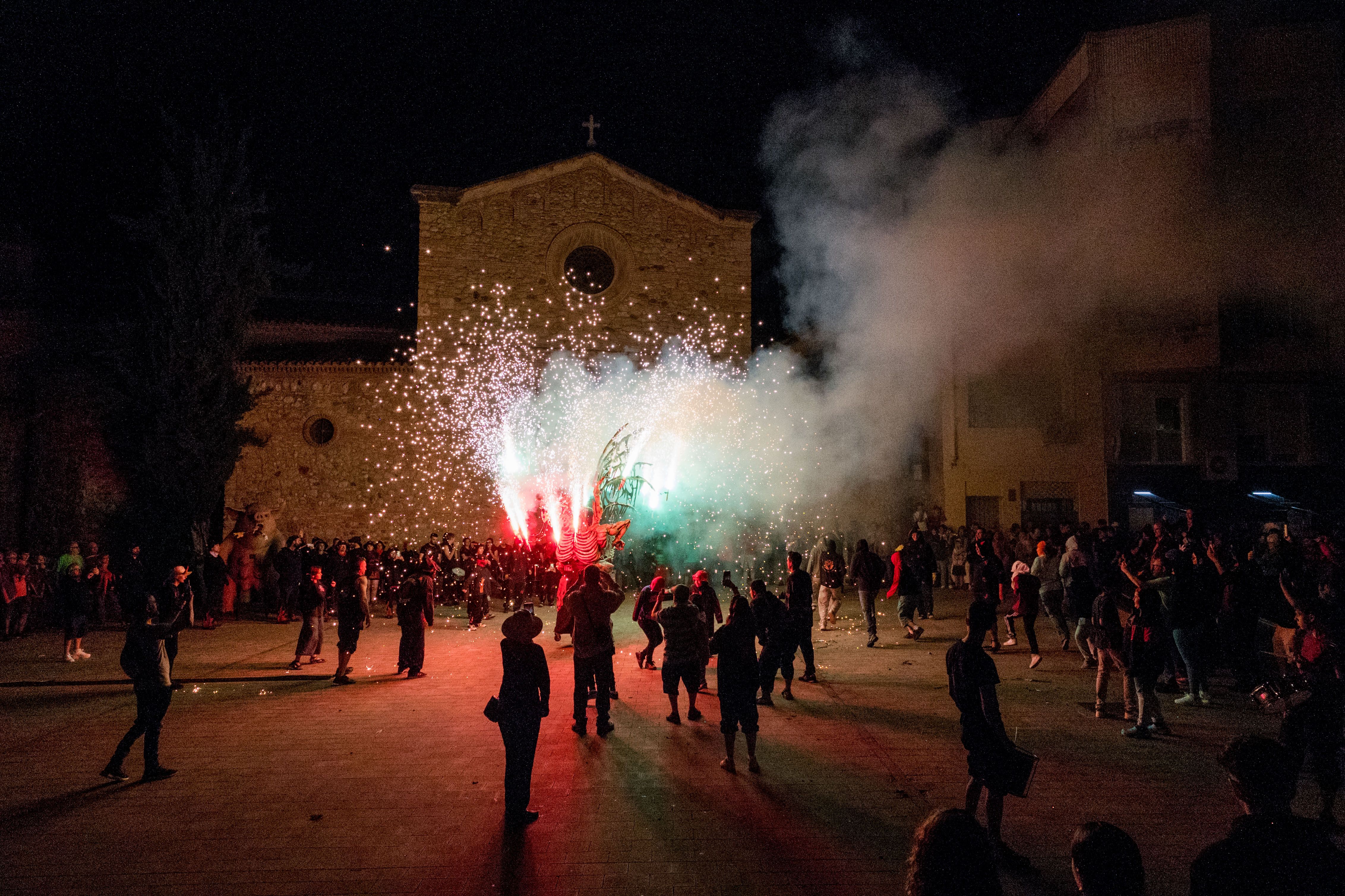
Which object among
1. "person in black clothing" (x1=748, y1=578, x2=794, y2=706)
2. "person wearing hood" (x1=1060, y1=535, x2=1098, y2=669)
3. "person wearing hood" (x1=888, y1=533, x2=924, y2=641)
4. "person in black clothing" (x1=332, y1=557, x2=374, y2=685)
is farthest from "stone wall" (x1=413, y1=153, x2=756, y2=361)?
"person in black clothing" (x1=748, y1=578, x2=794, y2=706)

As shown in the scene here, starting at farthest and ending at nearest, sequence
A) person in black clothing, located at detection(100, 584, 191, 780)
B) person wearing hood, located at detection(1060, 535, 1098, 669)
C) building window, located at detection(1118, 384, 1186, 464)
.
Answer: building window, located at detection(1118, 384, 1186, 464) < person wearing hood, located at detection(1060, 535, 1098, 669) < person in black clothing, located at detection(100, 584, 191, 780)

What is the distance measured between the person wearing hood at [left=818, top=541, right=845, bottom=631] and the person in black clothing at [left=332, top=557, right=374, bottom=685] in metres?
6.95

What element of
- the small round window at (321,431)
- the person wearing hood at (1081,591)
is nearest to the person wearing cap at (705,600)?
the person wearing hood at (1081,591)

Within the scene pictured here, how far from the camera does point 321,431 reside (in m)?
18.4

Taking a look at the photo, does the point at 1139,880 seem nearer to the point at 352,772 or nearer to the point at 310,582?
the point at 352,772

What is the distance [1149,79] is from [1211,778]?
17465 mm

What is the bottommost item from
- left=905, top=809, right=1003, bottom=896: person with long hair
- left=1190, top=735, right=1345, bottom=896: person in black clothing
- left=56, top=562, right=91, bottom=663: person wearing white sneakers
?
left=56, top=562, right=91, bottom=663: person wearing white sneakers

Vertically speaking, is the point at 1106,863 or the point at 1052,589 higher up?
the point at 1106,863

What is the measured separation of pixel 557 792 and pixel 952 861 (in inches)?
161

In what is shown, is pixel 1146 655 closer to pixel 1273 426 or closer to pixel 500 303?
pixel 1273 426

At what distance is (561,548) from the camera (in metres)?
12.1

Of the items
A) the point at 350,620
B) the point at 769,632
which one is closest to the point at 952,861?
the point at 769,632

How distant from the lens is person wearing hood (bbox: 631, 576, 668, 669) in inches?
343

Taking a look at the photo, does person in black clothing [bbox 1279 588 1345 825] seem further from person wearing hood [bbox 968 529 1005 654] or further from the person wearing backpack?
the person wearing backpack
